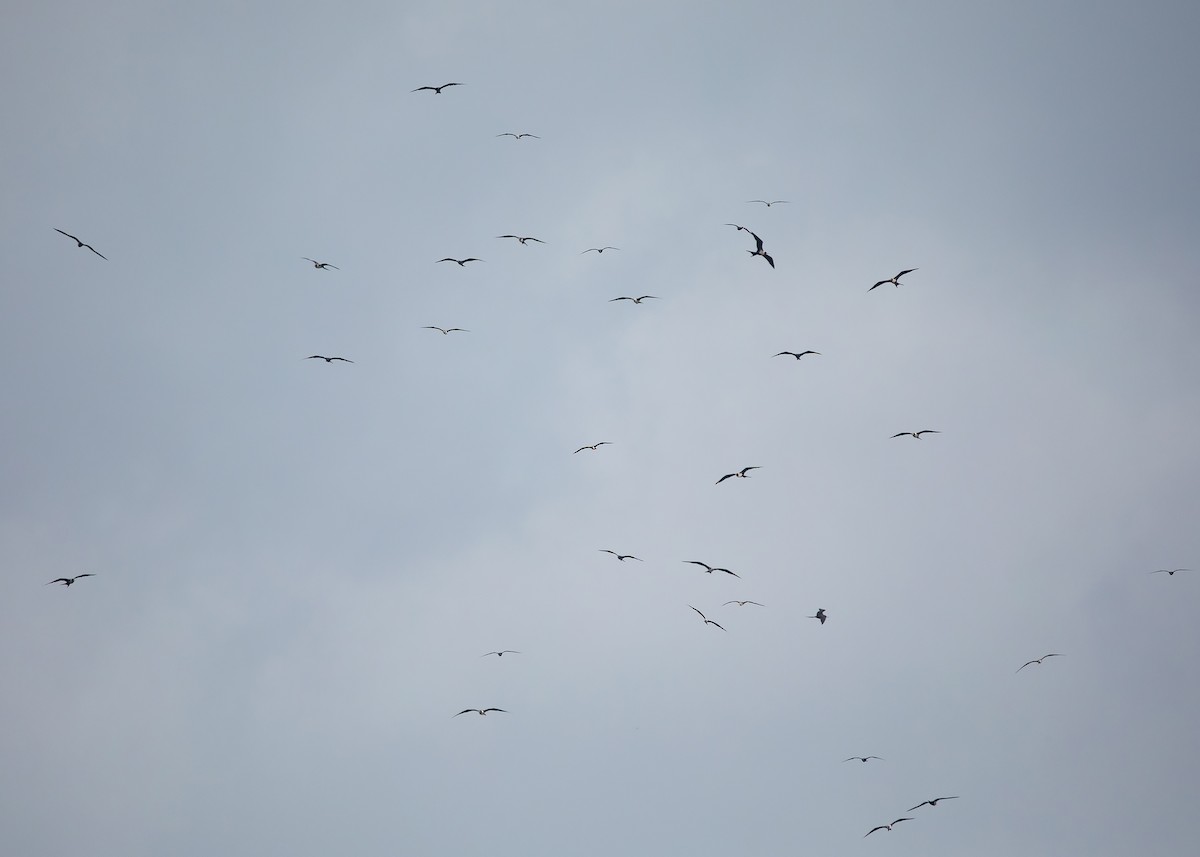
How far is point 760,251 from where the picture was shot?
184ft

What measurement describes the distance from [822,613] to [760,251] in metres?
29.7

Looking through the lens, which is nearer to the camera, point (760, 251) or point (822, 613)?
point (760, 251)

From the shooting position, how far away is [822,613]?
245ft

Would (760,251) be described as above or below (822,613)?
above
